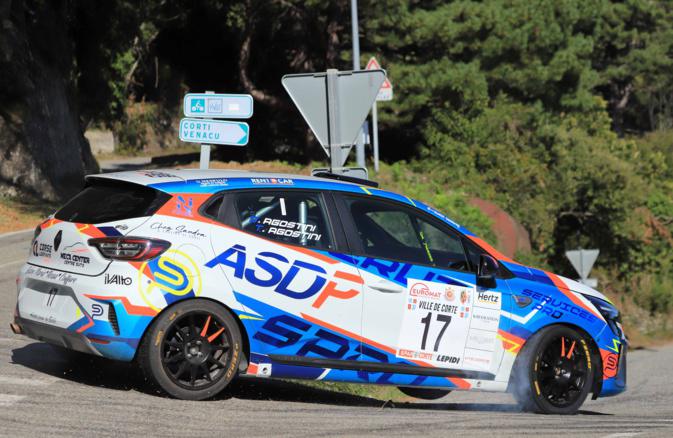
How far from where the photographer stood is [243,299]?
25.1ft

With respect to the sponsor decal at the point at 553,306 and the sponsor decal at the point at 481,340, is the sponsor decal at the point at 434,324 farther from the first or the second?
the sponsor decal at the point at 553,306

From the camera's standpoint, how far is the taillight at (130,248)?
→ 7355 mm

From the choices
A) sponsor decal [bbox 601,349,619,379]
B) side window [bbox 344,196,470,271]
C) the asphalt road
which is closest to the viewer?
the asphalt road

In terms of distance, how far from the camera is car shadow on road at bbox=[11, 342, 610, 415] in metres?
8.25

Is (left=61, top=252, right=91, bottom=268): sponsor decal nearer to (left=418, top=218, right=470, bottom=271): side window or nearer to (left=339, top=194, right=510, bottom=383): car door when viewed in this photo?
(left=339, top=194, right=510, bottom=383): car door

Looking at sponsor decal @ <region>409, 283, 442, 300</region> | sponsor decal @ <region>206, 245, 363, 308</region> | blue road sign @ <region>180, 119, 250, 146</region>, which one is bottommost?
sponsor decal @ <region>409, 283, 442, 300</region>

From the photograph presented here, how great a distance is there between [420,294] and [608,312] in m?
1.92

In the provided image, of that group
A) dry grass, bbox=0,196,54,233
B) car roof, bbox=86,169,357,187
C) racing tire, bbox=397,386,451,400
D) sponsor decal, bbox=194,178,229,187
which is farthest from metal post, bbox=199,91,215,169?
dry grass, bbox=0,196,54,233

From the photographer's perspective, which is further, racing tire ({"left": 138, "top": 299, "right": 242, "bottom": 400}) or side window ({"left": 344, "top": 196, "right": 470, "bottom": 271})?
side window ({"left": 344, "top": 196, "right": 470, "bottom": 271})

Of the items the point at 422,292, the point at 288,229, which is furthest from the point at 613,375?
the point at 288,229

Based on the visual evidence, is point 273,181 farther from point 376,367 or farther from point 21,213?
point 21,213

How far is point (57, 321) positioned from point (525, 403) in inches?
148

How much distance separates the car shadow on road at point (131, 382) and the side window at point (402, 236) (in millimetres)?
1301

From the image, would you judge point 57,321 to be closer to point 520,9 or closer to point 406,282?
point 406,282
